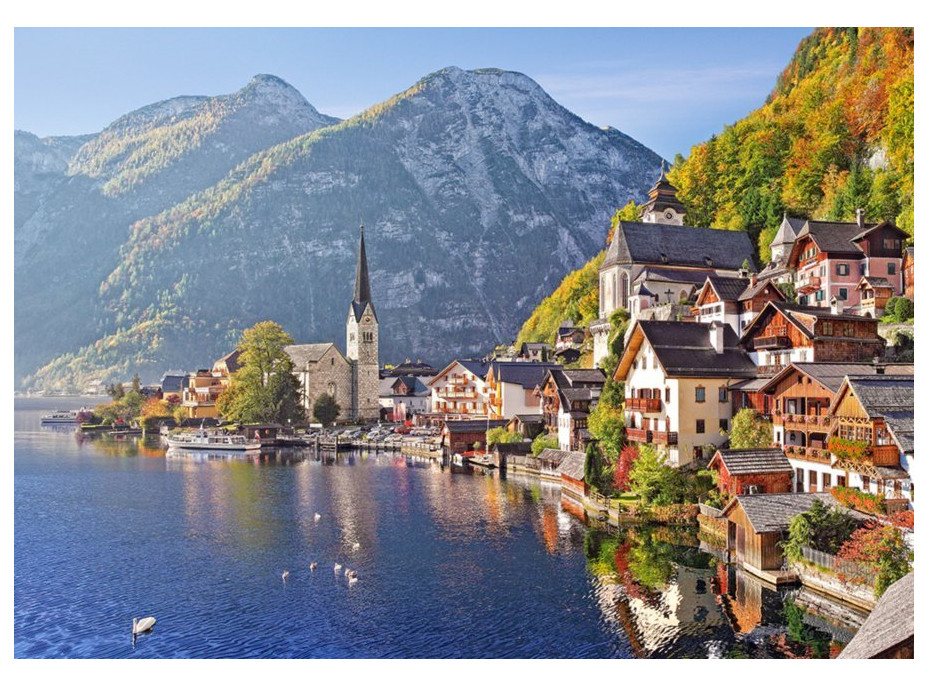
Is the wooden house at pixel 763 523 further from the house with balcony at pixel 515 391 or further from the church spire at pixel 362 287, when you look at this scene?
the church spire at pixel 362 287

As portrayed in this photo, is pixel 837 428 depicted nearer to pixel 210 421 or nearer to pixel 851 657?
pixel 851 657

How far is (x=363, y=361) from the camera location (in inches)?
4264

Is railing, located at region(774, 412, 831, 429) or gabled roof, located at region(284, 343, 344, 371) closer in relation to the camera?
railing, located at region(774, 412, 831, 429)

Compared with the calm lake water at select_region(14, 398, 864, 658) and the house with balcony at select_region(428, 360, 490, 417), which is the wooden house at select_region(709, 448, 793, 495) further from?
the house with balcony at select_region(428, 360, 490, 417)

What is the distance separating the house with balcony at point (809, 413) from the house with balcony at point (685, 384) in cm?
450

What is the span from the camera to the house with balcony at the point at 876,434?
27.0 meters

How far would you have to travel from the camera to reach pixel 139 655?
75.0 feet

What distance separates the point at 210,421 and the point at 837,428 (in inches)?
3417

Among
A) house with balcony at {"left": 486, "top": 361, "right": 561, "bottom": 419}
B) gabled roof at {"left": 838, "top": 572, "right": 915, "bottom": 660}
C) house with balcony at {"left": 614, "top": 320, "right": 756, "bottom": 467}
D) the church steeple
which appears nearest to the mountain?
house with balcony at {"left": 614, "top": 320, "right": 756, "bottom": 467}

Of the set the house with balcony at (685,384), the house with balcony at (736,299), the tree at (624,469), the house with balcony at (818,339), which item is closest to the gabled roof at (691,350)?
the house with balcony at (685,384)

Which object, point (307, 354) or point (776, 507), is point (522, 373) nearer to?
point (307, 354)

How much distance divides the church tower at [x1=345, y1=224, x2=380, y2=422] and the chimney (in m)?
69.0

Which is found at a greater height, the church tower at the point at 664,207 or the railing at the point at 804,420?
the church tower at the point at 664,207

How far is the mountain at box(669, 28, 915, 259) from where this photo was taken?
5969 centimetres
